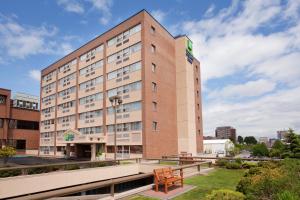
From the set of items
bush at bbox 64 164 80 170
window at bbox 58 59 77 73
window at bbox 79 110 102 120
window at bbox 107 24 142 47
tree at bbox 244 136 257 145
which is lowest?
tree at bbox 244 136 257 145

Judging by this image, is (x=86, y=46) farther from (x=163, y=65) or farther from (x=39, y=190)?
(x=39, y=190)

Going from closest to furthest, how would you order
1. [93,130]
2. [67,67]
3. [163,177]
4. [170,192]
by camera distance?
[170,192], [163,177], [93,130], [67,67]

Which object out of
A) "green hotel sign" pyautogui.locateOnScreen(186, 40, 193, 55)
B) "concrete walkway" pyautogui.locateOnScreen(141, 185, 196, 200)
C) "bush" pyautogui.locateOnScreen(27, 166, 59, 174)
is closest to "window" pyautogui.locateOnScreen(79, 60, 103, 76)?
"green hotel sign" pyautogui.locateOnScreen(186, 40, 193, 55)

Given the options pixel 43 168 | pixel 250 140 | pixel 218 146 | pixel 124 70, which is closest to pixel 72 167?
pixel 43 168

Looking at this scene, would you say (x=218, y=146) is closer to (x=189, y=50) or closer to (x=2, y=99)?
(x=189, y=50)

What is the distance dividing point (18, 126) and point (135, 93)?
38.4 metres

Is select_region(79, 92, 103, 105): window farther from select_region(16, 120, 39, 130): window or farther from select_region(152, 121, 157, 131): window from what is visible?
select_region(16, 120, 39, 130): window

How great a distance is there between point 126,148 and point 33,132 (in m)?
36.9

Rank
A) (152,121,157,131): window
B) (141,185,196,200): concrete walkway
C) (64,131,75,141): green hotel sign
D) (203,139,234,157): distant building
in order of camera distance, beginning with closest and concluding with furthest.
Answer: (141,185,196,200): concrete walkway → (152,121,157,131): window → (64,131,75,141): green hotel sign → (203,139,234,157): distant building

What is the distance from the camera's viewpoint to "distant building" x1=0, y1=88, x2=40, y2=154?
2216 inches

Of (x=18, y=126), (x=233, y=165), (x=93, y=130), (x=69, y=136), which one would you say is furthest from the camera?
(x=18, y=126)

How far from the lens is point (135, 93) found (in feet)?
118

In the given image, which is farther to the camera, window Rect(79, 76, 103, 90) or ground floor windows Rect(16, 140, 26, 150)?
ground floor windows Rect(16, 140, 26, 150)

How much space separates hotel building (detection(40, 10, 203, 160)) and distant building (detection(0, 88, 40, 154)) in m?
13.4
